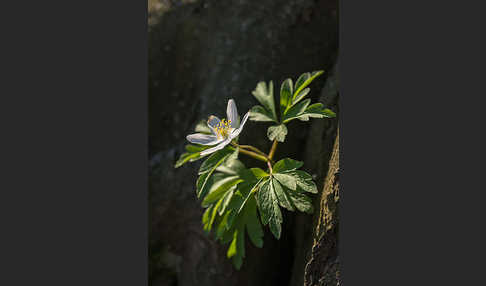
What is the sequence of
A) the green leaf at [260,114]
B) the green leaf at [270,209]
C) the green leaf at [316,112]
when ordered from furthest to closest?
the green leaf at [260,114]
the green leaf at [316,112]
the green leaf at [270,209]

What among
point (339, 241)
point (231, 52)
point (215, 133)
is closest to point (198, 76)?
point (231, 52)

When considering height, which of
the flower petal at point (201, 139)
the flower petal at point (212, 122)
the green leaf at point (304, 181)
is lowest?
the green leaf at point (304, 181)

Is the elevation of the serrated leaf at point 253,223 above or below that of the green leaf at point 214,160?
below

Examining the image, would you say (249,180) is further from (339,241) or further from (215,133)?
(339,241)

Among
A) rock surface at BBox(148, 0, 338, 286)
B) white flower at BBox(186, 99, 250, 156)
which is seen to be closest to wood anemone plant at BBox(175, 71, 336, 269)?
white flower at BBox(186, 99, 250, 156)

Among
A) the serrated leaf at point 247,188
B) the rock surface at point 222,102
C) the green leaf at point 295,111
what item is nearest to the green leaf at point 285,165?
the serrated leaf at point 247,188

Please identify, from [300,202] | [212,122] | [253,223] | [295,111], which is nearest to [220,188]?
[253,223]

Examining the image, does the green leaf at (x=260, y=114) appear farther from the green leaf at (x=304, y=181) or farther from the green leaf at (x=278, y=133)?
the green leaf at (x=304, y=181)

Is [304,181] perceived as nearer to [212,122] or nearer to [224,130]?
[224,130]

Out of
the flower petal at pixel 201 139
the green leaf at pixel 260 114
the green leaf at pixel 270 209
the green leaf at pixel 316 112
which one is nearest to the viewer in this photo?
the green leaf at pixel 270 209
